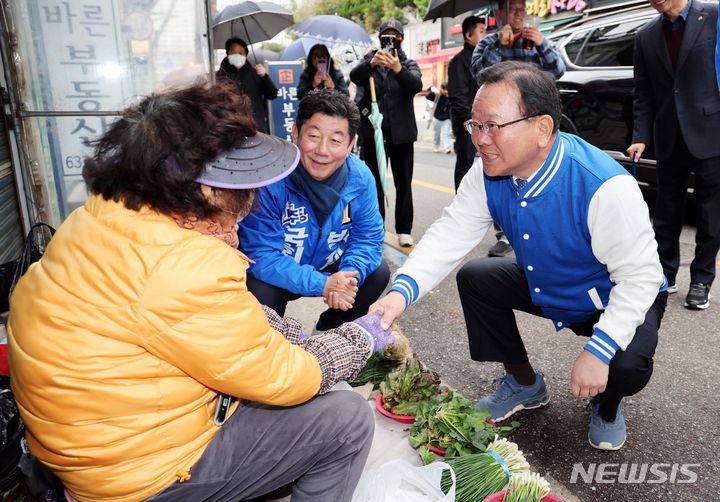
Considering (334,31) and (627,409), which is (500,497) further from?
(334,31)

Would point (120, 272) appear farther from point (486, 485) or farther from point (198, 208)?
point (486, 485)

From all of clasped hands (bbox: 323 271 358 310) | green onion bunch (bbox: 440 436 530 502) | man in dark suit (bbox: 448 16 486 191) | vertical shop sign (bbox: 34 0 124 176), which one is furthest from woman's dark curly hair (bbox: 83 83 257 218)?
man in dark suit (bbox: 448 16 486 191)

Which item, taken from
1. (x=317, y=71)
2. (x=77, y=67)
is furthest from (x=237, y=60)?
(x=77, y=67)

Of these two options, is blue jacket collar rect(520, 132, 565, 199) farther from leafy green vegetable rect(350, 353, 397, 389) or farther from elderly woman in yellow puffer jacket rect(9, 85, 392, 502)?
leafy green vegetable rect(350, 353, 397, 389)

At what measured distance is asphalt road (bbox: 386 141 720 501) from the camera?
6.76ft

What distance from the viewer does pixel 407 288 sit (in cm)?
225

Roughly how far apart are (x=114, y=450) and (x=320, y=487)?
2.03 ft

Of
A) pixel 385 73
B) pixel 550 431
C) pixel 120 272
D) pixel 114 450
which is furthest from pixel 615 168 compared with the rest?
pixel 385 73

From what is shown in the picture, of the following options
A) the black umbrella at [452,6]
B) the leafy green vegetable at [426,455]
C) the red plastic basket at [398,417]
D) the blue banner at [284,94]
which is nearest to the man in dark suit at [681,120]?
the black umbrella at [452,6]

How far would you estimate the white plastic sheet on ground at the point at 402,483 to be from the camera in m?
1.81

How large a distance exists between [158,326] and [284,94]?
914 cm

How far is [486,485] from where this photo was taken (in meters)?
1.79

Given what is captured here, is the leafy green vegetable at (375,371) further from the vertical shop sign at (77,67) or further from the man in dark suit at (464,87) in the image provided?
the man in dark suit at (464,87)

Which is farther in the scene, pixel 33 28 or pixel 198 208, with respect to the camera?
pixel 33 28
